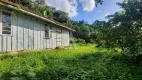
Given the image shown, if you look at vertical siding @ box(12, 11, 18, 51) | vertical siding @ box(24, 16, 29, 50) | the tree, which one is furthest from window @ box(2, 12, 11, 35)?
the tree

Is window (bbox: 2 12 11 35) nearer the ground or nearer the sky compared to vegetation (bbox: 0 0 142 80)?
nearer the sky

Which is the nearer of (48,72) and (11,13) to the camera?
(48,72)

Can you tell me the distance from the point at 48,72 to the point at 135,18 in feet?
17.6

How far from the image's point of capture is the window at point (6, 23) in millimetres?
9812

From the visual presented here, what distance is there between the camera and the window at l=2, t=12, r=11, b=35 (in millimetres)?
9812

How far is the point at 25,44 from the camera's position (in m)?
12.0

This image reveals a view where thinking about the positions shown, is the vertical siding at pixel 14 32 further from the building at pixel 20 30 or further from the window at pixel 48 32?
the window at pixel 48 32

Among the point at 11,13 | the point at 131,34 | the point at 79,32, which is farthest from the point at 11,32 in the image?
the point at 79,32

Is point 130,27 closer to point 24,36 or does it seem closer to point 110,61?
point 110,61

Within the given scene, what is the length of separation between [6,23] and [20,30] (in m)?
1.46

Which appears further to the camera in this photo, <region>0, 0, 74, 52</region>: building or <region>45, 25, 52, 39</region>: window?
<region>45, 25, 52, 39</region>: window

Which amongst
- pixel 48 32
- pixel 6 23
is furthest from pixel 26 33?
pixel 48 32

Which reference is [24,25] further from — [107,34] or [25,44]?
[107,34]

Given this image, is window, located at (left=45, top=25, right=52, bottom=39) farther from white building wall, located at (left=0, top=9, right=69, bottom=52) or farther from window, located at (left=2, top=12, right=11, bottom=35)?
window, located at (left=2, top=12, right=11, bottom=35)
